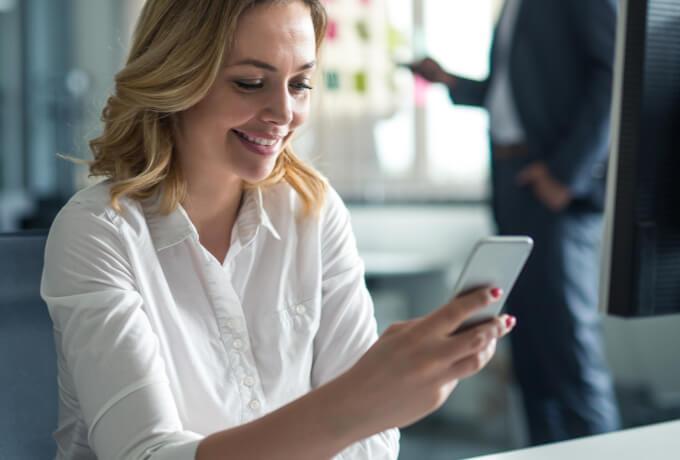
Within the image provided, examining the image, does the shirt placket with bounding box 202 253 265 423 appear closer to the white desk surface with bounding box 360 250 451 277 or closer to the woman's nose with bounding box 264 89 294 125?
the woman's nose with bounding box 264 89 294 125

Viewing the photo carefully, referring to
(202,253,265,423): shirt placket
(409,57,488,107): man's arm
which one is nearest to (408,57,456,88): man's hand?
(409,57,488,107): man's arm

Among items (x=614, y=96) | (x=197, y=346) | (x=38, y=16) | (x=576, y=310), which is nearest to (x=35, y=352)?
(x=197, y=346)

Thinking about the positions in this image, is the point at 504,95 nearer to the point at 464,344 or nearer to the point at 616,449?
the point at 616,449

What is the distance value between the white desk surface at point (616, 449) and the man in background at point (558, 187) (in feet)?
4.67

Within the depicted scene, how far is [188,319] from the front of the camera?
114cm

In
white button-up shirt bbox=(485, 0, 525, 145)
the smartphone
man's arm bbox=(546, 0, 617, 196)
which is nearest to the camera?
the smartphone

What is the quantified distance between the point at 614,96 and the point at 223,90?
46 cm

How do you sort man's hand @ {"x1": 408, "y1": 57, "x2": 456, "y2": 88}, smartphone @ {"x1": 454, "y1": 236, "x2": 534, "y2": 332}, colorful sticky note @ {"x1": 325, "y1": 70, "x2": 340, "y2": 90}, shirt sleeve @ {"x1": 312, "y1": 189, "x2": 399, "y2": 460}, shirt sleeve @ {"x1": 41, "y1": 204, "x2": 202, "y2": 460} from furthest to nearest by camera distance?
colorful sticky note @ {"x1": 325, "y1": 70, "x2": 340, "y2": 90} → man's hand @ {"x1": 408, "y1": 57, "x2": 456, "y2": 88} → shirt sleeve @ {"x1": 312, "y1": 189, "x2": 399, "y2": 460} → shirt sleeve @ {"x1": 41, "y1": 204, "x2": 202, "y2": 460} → smartphone @ {"x1": 454, "y1": 236, "x2": 534, "y2": 332}

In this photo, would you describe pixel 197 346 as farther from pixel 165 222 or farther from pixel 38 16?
pixel 38 16

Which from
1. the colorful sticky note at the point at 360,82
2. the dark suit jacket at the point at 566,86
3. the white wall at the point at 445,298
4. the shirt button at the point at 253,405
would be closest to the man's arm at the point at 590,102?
the dark suit jacket at the point at 566,86

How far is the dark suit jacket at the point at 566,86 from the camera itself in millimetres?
2436

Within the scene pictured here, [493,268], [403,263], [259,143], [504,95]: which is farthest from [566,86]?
[493,268]

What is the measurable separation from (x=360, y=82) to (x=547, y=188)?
6.09 ft

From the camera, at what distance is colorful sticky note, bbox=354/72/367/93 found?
4199mm
